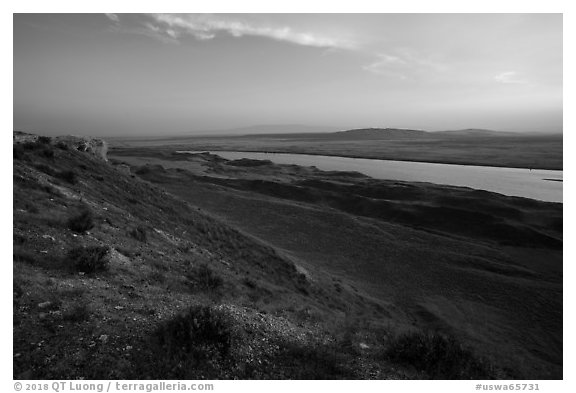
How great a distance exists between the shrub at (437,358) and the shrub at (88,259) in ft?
31.6

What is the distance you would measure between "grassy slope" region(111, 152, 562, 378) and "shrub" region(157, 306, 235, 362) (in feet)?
47.8

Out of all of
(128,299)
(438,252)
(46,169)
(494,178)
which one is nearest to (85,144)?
(46,169)

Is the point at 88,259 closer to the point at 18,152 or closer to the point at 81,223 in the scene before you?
the point at 81,223

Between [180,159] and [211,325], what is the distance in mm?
102308

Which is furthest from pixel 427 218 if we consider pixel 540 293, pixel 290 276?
pixel 290 276

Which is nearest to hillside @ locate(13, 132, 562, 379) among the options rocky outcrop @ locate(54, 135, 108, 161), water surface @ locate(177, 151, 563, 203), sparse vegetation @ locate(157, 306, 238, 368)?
sparse vegetation @ locate(157, 306, 238, 368)

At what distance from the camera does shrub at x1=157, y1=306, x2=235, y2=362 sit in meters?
7.92

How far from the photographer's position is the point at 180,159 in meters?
105

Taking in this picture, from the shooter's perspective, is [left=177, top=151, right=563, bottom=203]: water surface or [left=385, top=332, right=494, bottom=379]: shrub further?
[left=177, top=151, right=563, bottom=203]: water surface

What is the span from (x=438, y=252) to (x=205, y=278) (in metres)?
26.7

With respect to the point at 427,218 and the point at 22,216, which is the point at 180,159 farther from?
the point at 22,216

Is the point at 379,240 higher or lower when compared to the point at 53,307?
lower

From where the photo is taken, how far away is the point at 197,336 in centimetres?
835

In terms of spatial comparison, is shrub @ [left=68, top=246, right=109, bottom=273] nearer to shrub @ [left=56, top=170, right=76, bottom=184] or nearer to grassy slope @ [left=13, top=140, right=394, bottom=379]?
grassy slope @ [left=13, top=140, right=394, bottom=379]
